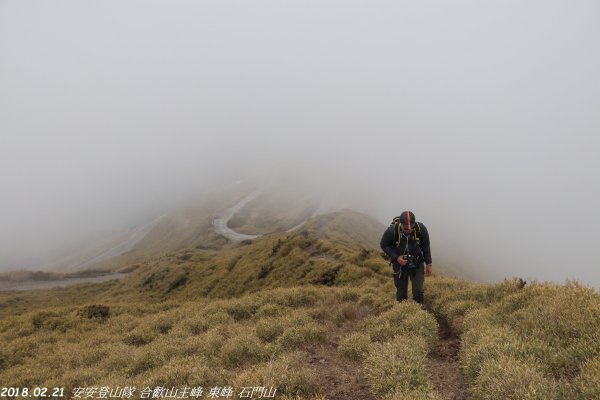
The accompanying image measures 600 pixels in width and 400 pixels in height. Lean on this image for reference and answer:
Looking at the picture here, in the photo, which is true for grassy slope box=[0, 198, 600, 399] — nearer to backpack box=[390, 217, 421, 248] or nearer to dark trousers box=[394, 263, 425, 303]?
dark trousers box=[394, 263, 425, 303]

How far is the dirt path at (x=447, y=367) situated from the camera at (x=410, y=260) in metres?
2.41

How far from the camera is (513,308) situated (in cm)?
1044

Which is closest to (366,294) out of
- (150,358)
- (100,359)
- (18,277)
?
(150,358)

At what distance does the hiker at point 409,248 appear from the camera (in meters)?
13.1

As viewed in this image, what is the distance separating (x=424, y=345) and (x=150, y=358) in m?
8.24

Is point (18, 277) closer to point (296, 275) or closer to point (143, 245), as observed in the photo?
point (143, 245)

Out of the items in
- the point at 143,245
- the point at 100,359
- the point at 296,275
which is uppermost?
the point at 100,359

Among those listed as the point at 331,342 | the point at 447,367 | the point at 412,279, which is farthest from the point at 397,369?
the point at 412,279

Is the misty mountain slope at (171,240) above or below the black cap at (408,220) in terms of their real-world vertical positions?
below

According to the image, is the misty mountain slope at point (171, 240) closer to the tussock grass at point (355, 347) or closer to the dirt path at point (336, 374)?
the dirt path at point (336, 374)

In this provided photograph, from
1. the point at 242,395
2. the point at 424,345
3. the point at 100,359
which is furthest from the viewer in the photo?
the point at 100,359

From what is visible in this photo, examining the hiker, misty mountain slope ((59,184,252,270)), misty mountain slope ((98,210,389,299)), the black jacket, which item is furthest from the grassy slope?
misty mountain slope ((59,184,252,270))

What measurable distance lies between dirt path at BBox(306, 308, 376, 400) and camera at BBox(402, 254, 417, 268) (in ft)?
12.1

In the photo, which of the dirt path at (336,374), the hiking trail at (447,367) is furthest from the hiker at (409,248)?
the dirt path at (336,374)
